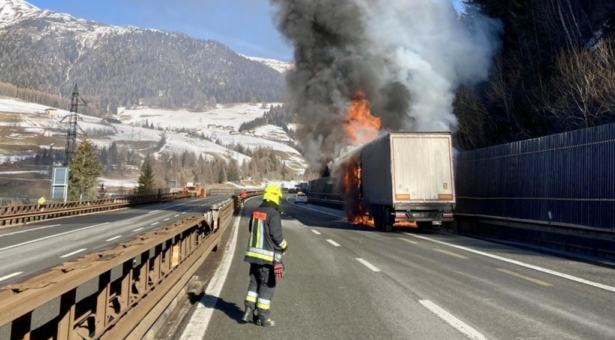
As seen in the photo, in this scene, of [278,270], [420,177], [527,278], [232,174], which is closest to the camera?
[278,270]

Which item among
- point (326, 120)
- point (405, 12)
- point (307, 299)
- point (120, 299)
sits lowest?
point (307, 299)

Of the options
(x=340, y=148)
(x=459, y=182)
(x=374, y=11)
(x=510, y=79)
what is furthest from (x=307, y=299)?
(x=374, y=11)

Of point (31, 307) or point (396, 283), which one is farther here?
point (396, 283)

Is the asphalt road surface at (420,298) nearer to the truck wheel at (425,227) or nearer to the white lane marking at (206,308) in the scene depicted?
the white lane marking at (206,308)

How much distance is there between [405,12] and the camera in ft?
107

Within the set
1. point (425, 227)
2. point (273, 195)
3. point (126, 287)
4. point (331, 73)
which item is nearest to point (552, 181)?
point (425, 227)

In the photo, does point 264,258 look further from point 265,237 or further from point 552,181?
point 552,181

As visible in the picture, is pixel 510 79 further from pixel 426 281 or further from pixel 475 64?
pixel 426 281

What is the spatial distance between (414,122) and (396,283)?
920 inches

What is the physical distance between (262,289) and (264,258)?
380 millimetres

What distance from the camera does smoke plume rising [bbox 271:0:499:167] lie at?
1144 inches

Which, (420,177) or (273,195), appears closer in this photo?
(273,195)

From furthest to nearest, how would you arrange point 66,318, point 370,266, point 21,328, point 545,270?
point 370,266, point 545,270, point 66,318, point 21,328

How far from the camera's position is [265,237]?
558 cm
